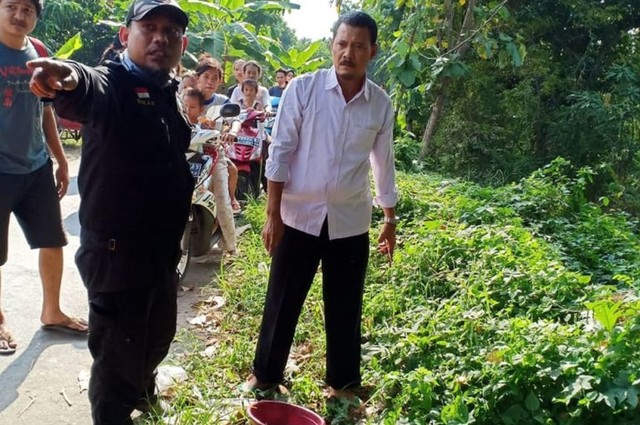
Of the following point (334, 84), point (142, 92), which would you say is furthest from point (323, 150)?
point (142, 92)

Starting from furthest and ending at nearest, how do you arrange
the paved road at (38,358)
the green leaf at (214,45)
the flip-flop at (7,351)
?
the green leaf at (214,45) → the flip-flop at (7,351) → the paved road at (38,358)

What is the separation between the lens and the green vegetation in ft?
7.88

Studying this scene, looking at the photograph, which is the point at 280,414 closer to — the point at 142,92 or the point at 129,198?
the point at 129,198

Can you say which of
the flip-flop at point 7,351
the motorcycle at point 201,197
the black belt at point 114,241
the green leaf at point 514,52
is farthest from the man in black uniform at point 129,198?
the green leaf at point 514,52

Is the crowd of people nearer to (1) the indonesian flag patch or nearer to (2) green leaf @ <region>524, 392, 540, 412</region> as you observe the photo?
(1) the indonesian flag patch

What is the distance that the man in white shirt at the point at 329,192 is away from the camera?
2.87 meters

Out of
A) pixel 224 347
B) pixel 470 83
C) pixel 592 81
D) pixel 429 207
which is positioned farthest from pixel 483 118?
pixel 224 347

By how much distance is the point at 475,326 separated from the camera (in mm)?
3117

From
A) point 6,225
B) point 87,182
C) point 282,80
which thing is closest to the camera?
point 87,182

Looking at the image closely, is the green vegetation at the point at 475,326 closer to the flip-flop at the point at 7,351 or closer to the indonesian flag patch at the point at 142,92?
the flip-flop at the point at 7,351

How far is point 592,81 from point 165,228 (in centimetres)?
1100

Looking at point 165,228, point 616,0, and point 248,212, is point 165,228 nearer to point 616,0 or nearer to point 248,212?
point 248,212

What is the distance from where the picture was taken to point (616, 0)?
11078mm

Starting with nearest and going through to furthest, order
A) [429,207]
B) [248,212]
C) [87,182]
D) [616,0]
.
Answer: [87,182], [429,207], [248,212], [616,0]
